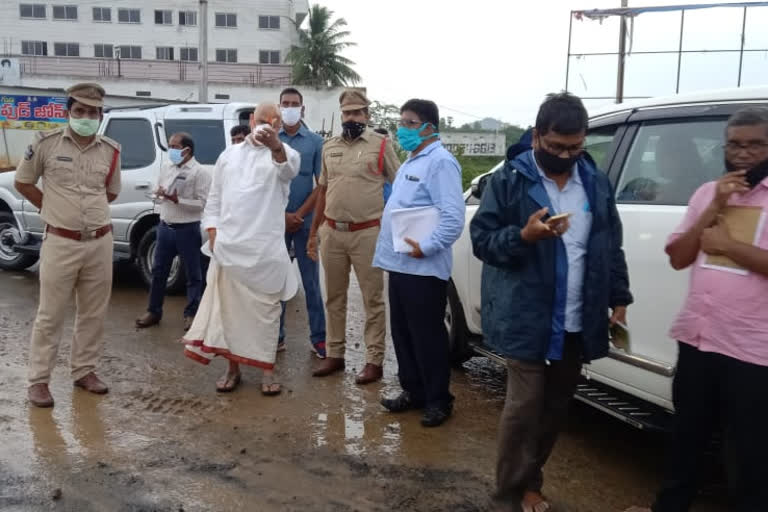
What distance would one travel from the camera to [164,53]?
45188mm

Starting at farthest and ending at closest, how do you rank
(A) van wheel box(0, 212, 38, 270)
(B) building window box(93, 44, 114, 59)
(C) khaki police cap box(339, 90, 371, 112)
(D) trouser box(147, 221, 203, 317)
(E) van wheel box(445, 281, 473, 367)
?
(B) building window box(93, 44, 114, 59)
(A) van wheel box(0, 212, 38, 270)
(D) trouser box(147, 221, 203, 317)
(E) van wheel box(445, 281, 473, 367)
(C) khaki police cap box(339, 90, 371, 112)

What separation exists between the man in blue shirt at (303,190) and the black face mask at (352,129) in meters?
0.57

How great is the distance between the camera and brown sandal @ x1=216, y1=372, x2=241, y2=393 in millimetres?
4906

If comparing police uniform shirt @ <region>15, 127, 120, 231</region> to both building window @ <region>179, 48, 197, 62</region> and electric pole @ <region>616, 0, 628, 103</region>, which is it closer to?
electric pole @ <region>616, 0, 628, 103</region>

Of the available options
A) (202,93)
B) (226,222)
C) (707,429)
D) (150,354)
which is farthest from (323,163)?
(202,93)

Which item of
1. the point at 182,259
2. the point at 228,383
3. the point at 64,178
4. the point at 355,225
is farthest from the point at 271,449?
the point at 182,259

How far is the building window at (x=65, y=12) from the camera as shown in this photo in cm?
4450

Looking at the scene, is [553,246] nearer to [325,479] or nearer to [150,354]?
[325,479]

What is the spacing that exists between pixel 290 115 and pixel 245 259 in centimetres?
139

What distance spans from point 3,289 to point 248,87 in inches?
1124

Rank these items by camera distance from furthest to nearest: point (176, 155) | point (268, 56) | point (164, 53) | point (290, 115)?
point (268, 56) → point (164, 53) → point (176, 155) → point (290, 115)

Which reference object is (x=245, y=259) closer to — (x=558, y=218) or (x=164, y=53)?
(x=558, y=218)

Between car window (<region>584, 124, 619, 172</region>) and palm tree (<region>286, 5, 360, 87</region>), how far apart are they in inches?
1632

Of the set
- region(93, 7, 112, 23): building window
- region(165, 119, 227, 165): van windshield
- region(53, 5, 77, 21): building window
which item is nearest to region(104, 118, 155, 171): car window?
region(165, 119, 227, 165): van windshield
